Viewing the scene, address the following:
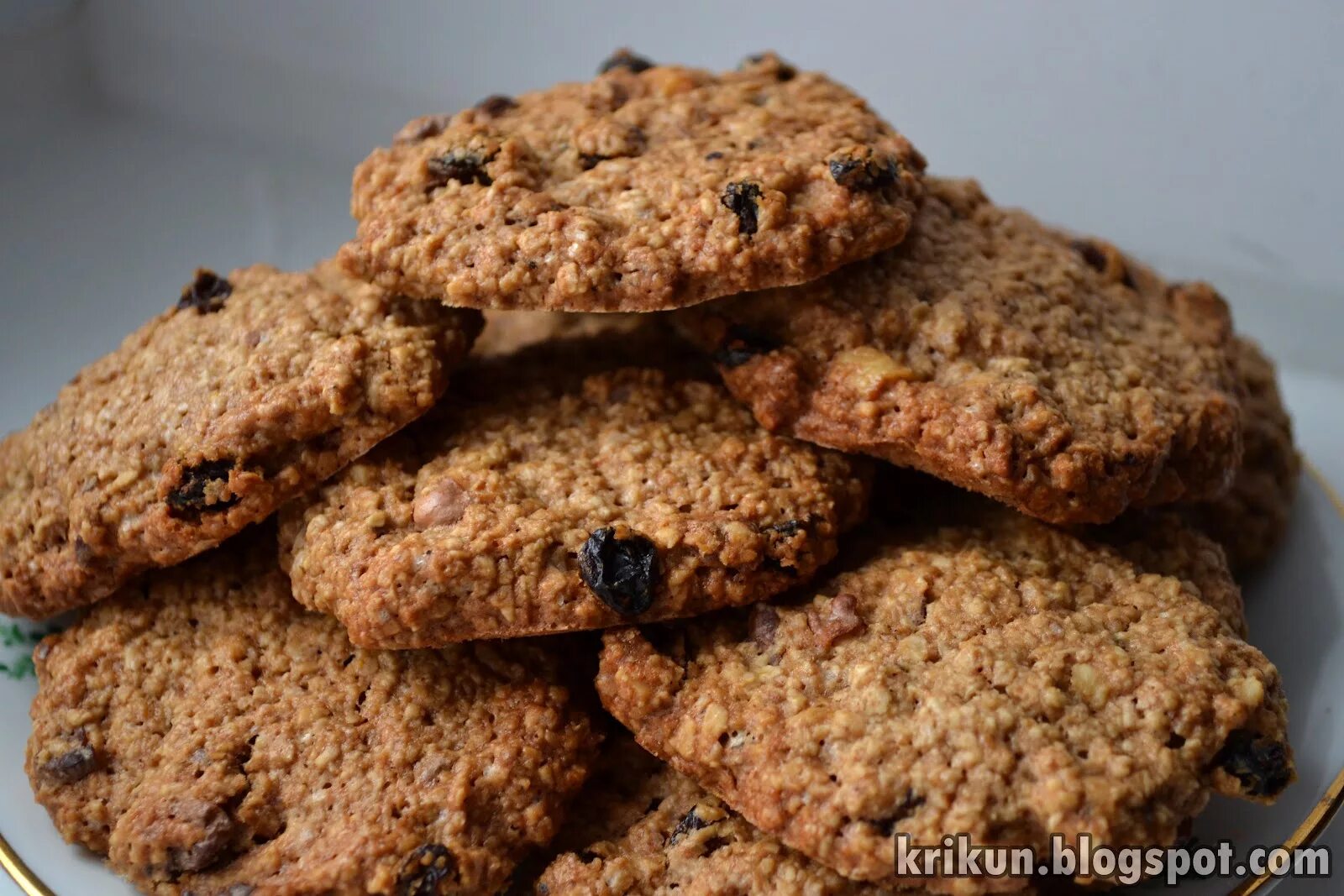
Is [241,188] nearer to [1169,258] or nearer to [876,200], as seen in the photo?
[876,200]

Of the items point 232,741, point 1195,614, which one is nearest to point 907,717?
point 1195,614

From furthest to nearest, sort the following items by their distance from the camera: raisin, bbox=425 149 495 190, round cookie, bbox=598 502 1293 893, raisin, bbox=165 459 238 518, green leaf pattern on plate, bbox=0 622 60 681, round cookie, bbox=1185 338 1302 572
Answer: round cookie, bbox=1185 338 1302 572 < green leaf pattern on plate, bbox=0 622 60 681 < raisin, bbox=425 149 495 190 < raisin, bbox=165 459 238 518 < round cookie, bbox=598 502 1293 893

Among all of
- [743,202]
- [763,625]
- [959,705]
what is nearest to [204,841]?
[763,625]

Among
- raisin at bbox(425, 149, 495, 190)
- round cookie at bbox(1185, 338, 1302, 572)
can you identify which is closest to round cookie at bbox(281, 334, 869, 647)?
raisin at bbox(425, 149, 495, 190)

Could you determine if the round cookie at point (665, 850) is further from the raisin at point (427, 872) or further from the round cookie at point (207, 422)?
the round cookie at point (207, 422)

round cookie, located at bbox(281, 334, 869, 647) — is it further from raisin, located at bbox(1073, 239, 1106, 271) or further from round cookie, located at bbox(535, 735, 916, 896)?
raisin, located at bbox(1073, 239, 1106, 271)

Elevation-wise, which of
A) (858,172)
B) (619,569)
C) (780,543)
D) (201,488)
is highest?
(858,172)

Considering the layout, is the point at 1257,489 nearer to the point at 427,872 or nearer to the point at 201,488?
the point at 427,872
